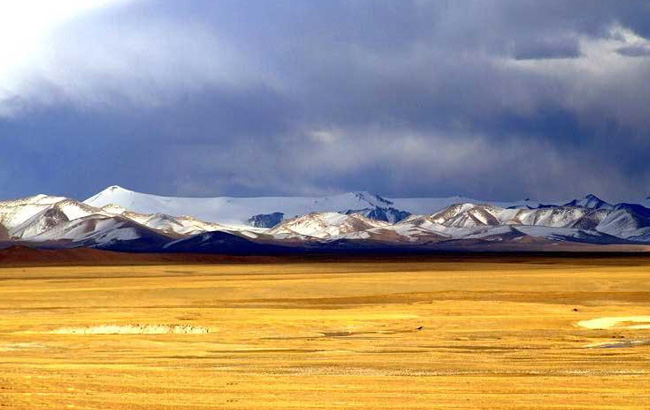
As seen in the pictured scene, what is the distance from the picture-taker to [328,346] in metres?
41.2

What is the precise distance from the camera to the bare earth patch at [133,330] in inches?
1893

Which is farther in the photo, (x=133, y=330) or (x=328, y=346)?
(x=133, y=330)

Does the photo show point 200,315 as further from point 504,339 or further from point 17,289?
point 17,289

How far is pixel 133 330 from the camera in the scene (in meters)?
49.4

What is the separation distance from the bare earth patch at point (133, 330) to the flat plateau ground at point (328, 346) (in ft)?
0.30

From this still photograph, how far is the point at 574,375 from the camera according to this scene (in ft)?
97.6

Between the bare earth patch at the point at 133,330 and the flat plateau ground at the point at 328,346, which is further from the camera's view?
the bare earth patch at the point at 133,330

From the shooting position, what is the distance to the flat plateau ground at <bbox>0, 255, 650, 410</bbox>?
2567 centimetres

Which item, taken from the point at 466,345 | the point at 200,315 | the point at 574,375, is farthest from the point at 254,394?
the point at 200,315

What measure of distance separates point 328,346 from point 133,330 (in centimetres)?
1184

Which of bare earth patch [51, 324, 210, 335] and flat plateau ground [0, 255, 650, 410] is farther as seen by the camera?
bare earth patch [51, 324, 210, 335]

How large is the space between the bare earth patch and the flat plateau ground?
91 mm

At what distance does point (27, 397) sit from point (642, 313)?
1582 inches

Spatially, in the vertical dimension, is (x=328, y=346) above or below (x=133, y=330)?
below
